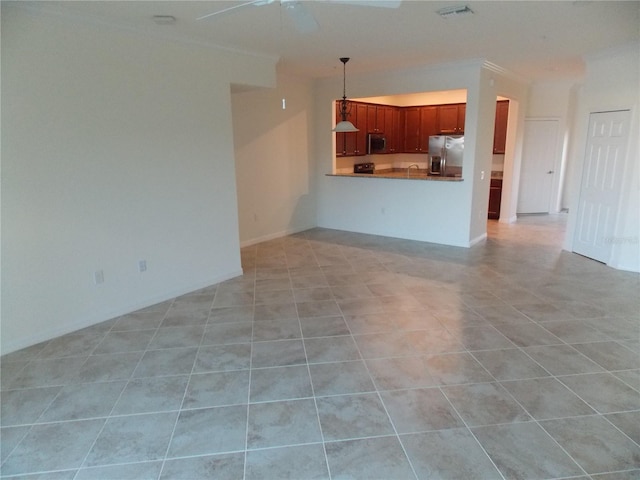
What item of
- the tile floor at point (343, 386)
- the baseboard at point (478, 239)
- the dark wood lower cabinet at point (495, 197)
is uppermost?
the dark wood lower cabinet at point (495, 197)

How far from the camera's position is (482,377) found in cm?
272

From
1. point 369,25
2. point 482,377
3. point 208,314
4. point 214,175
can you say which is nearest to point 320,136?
point 214,175

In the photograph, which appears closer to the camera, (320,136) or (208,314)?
(208,314)

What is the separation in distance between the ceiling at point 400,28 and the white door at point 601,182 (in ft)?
3.10

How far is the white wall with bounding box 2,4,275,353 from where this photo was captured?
307cm

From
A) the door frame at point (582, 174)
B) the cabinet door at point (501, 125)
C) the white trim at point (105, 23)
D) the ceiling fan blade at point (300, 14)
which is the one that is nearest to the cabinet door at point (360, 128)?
the cabinet door at point (501, 125)

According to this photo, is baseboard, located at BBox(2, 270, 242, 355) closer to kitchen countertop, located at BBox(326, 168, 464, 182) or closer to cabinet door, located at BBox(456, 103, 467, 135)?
kitchen countertop, located at BBox(326, 168, 464, 182)

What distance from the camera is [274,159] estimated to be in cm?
648

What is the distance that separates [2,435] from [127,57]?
3.05m

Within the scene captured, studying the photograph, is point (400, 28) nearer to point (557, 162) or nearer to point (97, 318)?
point (97, 318)

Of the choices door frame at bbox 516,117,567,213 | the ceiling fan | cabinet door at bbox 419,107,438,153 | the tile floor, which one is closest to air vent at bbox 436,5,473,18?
the ceiling fan

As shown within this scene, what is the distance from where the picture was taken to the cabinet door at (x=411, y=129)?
8.49 m

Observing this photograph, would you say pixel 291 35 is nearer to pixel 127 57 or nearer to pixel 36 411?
pixel 127 57

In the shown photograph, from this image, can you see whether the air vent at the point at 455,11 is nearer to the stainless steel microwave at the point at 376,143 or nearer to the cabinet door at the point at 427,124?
the stainless steel microwave at the point at 376,143
